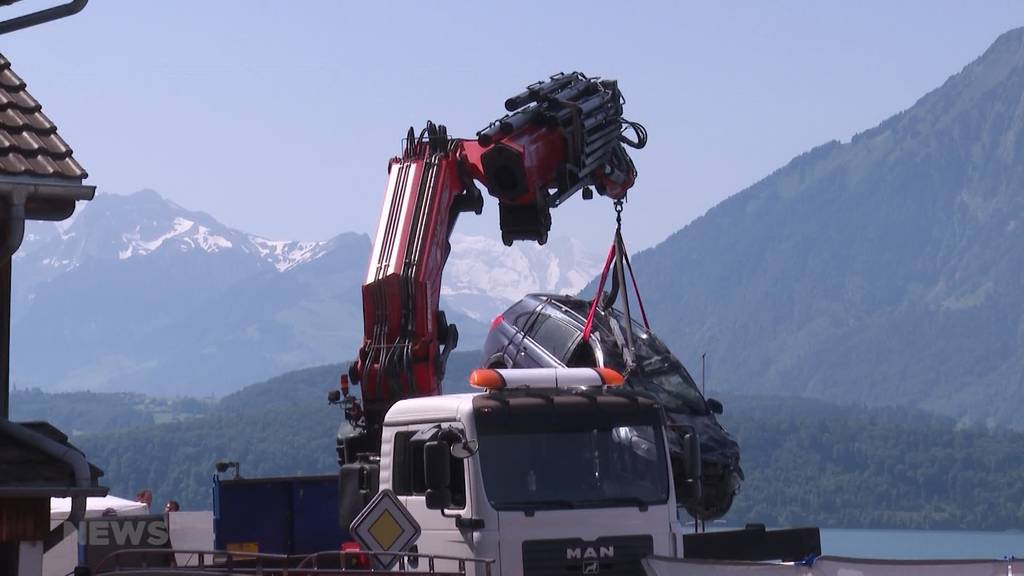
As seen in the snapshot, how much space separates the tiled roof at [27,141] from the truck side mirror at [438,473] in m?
4.82

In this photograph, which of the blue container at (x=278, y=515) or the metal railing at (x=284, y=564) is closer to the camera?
the metal railing at (x=284, y=564)

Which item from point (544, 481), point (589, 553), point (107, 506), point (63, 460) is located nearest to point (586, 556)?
point (589, 553)

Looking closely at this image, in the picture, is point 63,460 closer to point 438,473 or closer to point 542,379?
point 438,473

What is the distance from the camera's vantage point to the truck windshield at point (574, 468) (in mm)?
16984

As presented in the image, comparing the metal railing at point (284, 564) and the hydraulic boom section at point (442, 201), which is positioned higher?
the hydraulic boom section at point (442, 201)

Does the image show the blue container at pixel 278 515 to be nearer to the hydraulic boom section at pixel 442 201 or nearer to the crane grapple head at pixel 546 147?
Result: the hydraulic boom section at pixel 442 201

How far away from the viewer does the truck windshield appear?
55.7 feet

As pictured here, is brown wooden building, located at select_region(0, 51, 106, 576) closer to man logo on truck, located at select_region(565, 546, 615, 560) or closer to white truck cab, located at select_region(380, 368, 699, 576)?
white truck cab, located at select_region(380, 368, 699, 576)

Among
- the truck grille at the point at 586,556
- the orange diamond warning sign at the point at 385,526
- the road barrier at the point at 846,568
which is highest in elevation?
the orange diamond warning sign at the point at 385,526

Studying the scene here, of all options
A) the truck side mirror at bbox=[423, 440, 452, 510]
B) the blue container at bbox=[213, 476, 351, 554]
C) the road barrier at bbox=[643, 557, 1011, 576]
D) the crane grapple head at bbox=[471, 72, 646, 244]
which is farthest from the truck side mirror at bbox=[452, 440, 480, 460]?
the crane grapple head at bbox=[471, 72, 646, 244]

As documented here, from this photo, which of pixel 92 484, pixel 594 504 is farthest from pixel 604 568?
pixel 92 484

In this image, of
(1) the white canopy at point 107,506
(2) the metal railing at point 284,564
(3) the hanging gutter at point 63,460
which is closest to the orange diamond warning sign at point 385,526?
(2) the metal railing at point 284,564

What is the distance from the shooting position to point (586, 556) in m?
17.0

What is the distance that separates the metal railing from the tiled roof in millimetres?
2967
